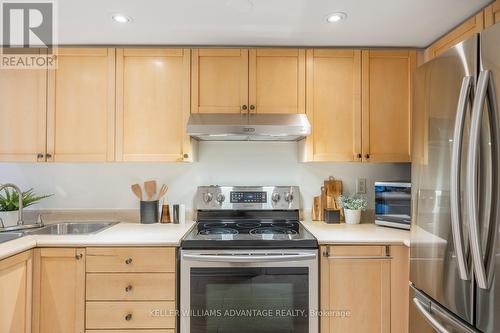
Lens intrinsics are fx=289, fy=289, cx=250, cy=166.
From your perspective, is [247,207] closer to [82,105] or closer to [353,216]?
[353,216]

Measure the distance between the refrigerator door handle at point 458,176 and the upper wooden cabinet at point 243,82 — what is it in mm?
1096

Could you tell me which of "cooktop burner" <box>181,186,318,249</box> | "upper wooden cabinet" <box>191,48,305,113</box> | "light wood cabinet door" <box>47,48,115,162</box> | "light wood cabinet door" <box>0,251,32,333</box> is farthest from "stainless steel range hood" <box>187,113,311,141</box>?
"light wood cabinet door" <box>0,251,32,333</box>

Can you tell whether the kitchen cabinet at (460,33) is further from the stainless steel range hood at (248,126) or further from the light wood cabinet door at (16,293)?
Answer: the light wood cabinet door at (16,293)

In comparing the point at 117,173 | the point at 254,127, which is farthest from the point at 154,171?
the point at 254,127

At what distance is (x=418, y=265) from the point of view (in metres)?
1.35

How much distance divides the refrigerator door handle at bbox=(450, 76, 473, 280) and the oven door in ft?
2.53

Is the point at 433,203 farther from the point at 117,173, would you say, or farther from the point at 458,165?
the point at 117,173

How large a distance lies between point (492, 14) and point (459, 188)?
1.08 metres

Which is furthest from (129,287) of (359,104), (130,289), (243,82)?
(359,104)

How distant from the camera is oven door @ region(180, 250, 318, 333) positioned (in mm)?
1648

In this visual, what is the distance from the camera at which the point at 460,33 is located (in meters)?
1.71

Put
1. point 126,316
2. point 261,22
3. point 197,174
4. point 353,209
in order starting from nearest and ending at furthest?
point 126,316 → point 261,22 → point 353,209 → point 197,174

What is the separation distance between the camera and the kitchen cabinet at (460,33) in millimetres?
1566

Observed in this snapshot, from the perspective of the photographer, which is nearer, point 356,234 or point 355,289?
point 355,289
